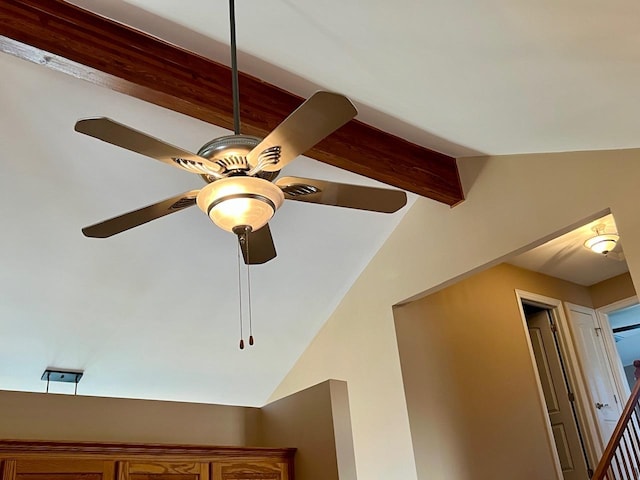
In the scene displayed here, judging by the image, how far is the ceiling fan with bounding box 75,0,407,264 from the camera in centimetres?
201

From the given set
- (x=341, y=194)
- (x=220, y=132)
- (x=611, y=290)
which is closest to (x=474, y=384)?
(x=611, y=290)

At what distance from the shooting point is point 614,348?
252 inches

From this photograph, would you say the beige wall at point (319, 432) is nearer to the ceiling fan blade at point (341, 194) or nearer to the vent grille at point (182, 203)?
the ceiling fan blade at point (341, 194)

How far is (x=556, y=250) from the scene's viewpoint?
5734 mm

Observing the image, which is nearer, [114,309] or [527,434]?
[114,309]

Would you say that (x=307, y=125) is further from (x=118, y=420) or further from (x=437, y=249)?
(x=437, y=249)

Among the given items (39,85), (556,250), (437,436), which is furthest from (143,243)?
(556,250)

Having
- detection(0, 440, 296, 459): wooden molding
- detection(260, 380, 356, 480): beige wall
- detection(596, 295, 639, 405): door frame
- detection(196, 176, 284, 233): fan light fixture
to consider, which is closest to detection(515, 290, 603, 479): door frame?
detection(596, 295, 639, 405): door frame

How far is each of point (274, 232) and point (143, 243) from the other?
96cm

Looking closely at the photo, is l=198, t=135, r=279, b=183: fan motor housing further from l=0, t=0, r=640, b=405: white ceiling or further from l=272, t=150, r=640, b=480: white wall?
l=272, t=150, r=640, b=480: white wall

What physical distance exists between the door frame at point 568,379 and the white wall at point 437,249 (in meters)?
1.53

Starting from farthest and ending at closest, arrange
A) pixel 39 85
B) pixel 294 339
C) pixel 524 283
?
pixel 524 283
pixel 294 339
pixel 39 85

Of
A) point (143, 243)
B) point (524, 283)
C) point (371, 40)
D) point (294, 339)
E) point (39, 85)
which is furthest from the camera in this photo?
point (524, 283)

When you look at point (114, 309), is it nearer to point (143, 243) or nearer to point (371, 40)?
point (143, 243)
